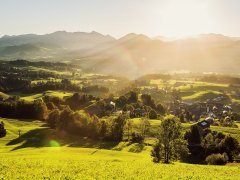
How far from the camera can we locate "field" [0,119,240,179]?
53.5 meters

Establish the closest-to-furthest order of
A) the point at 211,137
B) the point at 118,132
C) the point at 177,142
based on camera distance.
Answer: the point at 177,142, the point at 211,137, the point at 118,132

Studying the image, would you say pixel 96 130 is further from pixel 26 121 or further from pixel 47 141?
pixel 26 121

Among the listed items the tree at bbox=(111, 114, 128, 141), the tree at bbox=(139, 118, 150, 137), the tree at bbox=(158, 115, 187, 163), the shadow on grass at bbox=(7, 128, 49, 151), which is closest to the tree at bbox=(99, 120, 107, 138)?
the tree at bbox=(111, 114, 128, 141)

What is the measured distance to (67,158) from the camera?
77750 mm

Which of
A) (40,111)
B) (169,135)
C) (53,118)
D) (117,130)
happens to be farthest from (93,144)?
(40,111)

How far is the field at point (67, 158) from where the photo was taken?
5349 cm

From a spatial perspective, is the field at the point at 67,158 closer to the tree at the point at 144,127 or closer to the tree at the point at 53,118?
the tree at the point at 53,118

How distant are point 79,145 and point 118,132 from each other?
19107 millimetres

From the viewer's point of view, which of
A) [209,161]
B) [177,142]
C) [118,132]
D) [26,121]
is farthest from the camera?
[26,121]

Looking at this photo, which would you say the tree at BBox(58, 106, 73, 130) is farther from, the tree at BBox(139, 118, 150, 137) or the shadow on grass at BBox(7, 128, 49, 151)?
the tree at BBox(139, 118, 150, 137)

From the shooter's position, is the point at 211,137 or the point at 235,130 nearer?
the point at 211,137

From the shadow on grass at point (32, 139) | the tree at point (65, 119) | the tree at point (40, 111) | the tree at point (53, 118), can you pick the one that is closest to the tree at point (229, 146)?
the shadow on grass at point (32, 139)

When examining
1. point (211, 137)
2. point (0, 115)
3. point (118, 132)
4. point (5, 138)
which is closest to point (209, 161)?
point (211, 137)

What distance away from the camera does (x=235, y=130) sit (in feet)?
518
